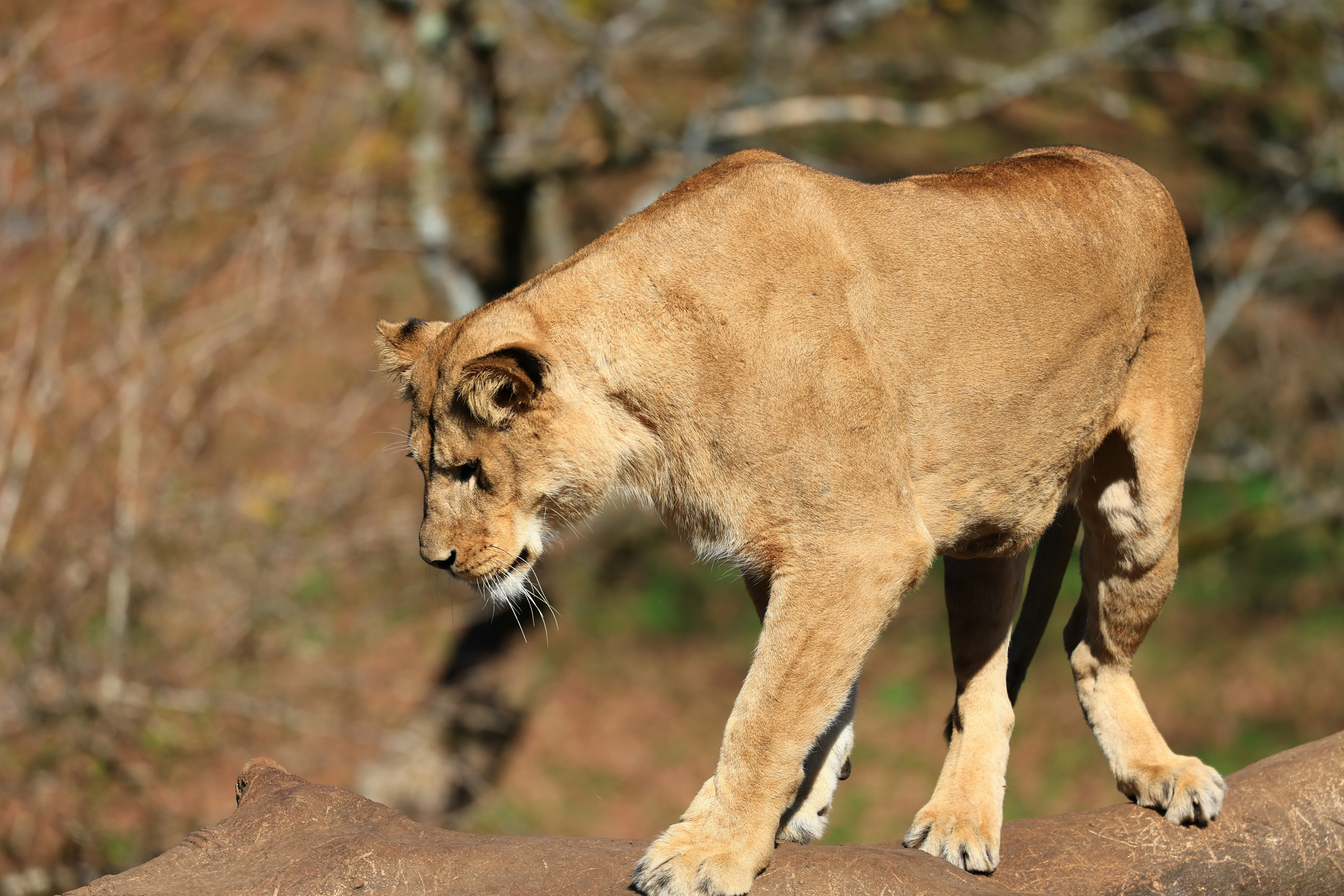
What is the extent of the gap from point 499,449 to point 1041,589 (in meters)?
2.27

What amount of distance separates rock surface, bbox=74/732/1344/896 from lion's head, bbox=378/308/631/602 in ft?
2.54

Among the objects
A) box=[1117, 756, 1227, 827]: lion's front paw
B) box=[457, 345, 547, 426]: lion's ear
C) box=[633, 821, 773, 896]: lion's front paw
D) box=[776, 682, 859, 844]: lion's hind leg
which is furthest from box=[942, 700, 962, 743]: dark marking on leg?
box=[457, 345, 547, 426]: lion's ear

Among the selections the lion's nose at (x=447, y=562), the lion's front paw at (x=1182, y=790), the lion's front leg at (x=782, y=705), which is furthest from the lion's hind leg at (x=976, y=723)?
the lion's nose at (x=447, y=562)

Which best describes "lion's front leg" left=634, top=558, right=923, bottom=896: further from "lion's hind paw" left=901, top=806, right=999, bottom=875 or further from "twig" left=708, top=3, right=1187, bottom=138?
"twig" left=708, top=3, right=1187, bottom=138

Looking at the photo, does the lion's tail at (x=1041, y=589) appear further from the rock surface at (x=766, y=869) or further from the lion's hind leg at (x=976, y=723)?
the rock surface at (x=766, y=869)

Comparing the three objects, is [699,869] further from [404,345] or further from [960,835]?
[404,345]

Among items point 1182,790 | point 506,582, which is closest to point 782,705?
point 506,582

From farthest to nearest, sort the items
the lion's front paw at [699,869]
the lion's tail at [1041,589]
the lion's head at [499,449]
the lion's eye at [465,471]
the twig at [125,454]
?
the twig at [125,454]
the lion's tail at [1041,589]
the lion's eye at [465,471]
the lion's head at [499,449]
the lion's front paw at [699,869]

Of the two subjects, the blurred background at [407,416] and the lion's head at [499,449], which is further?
the blurred background at [407,416]

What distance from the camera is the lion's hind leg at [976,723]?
3961mm

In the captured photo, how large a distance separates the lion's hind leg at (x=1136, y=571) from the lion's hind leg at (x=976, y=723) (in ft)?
0.99

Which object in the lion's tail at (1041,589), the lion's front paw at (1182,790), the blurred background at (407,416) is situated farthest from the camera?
the blurred background at (407,416)

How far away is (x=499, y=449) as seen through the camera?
3.62 m

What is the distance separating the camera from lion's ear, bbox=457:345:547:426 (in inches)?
134
